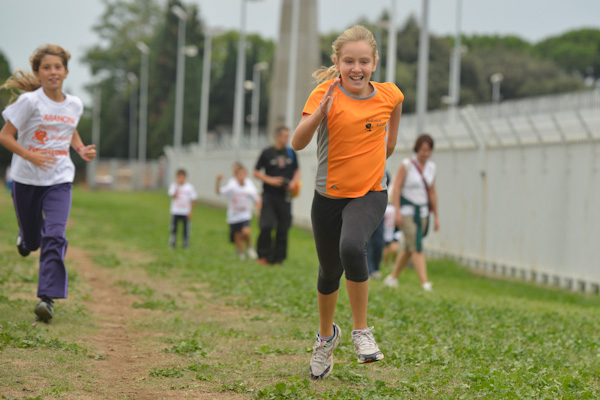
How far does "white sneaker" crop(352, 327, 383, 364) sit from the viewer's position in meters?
5.11

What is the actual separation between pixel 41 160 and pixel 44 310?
3.88 ft

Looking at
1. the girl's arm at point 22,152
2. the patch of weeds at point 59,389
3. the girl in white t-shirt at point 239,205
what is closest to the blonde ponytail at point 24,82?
the girl's arm at point 22,152

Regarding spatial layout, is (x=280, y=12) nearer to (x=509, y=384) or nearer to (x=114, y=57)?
(x=509, y=384)

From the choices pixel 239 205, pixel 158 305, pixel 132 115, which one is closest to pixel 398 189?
pixel 158 305

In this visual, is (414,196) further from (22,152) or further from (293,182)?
(22,152)

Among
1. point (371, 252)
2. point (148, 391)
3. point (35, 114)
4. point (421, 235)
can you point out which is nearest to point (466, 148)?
point (371, 252)

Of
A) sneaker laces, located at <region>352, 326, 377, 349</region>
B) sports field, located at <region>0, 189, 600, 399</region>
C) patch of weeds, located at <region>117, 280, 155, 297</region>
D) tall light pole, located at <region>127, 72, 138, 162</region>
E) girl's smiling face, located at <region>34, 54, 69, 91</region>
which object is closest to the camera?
sports field, located at <region>0, 189, 600, 399</region>

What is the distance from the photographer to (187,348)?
6070 mm

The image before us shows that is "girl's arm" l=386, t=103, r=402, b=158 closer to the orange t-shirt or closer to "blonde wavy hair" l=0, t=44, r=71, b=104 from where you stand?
the orange t-shirt

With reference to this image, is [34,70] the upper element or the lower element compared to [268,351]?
upper

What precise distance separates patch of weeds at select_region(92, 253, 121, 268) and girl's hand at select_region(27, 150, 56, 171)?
18.9 ft

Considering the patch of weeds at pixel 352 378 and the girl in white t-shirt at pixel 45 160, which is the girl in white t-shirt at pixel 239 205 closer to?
the girl in white t-shirt at pixel 45 160

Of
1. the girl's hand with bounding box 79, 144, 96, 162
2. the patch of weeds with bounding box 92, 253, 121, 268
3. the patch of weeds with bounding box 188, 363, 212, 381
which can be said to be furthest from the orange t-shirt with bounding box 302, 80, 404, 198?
the patch of weeds with bounding box 92, 253, 121, 268

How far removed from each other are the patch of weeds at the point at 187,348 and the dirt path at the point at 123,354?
94 millimetres
